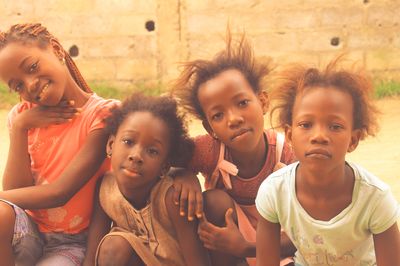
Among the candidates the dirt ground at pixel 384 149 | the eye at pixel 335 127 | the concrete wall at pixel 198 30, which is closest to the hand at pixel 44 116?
the eye at pixel 335 127

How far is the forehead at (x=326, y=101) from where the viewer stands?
80.3 inches

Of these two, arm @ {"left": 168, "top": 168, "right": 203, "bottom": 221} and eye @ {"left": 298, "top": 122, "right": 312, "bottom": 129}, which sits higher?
eye @ {"left": 298, "top": 122, "right": 312, "bottom": 129}

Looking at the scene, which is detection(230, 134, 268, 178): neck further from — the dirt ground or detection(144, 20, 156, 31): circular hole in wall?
detection(144, 20, 156, 31): circular hole in wall

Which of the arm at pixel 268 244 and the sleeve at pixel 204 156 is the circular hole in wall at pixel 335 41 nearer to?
the sleeve at pixel 204 156

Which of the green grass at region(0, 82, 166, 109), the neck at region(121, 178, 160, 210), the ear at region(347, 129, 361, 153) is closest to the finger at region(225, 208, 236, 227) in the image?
the neck at region(121, 178, 160, 210)

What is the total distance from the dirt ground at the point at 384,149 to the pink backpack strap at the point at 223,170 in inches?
68.8

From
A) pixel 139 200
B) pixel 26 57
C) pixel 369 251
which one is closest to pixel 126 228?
pixel 139 200

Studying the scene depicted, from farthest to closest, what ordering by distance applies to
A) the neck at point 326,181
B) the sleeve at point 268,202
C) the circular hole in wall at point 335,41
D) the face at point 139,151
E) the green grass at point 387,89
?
the circular hole in wall at point 335,41 < the green grass at point 387,89 < the face at point 139,151 < the sleeve at point 268,202 < the neck at point 326,181

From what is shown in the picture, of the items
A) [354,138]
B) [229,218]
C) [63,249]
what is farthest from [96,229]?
[354,138]

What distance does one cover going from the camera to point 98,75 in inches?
306

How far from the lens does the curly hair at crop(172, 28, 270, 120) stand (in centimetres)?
251

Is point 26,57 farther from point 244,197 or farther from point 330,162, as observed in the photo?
point 330,162

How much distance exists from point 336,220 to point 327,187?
0.38ft

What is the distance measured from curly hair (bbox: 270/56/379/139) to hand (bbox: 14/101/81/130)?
33.1 inches
